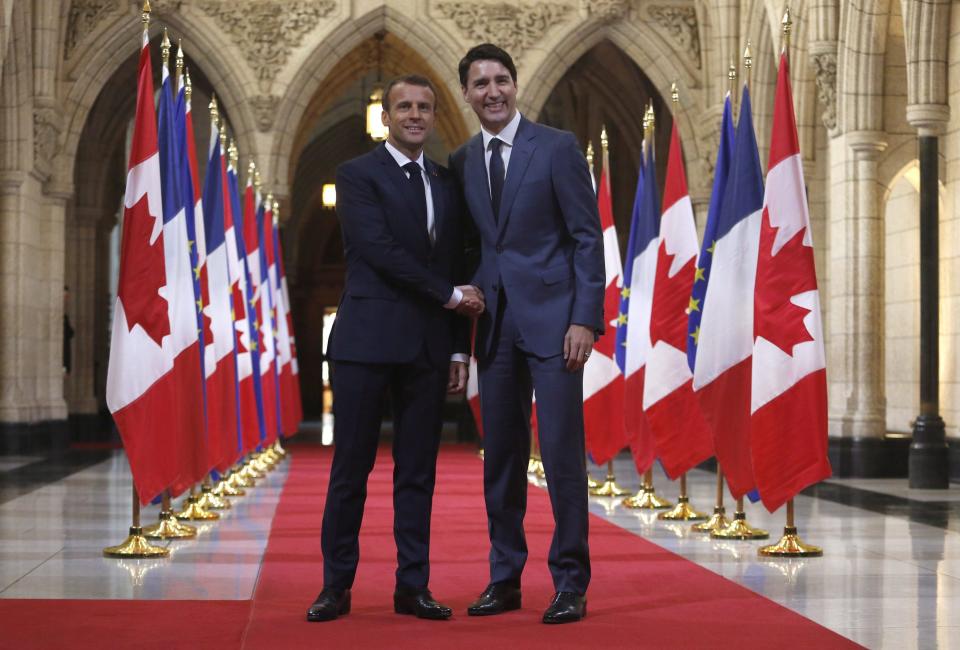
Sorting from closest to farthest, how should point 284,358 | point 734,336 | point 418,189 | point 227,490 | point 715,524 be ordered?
point 418,189
point 734,336
point 715,524
point 227,490
point 284,358

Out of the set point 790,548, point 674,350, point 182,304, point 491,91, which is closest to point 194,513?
point 182,304

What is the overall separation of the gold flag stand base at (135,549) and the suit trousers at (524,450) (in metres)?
2.35

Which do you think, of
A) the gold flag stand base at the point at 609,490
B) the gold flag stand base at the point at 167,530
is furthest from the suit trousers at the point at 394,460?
the gold flag stand base at the point at 609,490

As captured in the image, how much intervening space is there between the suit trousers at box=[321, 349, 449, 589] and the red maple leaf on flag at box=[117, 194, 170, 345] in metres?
2.42

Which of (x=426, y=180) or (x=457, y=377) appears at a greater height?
(x=426, y=180)

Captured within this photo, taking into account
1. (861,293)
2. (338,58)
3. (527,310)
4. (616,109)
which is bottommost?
(527,310)

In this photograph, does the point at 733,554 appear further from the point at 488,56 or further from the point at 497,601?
the point at 488,56

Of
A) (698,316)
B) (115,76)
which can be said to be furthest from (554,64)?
(698,316)

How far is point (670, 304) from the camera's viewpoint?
8.96 metres

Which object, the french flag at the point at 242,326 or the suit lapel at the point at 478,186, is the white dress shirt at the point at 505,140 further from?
the french flag at the point at 242,326

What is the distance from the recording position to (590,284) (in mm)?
4633

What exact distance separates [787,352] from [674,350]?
1914 millimetres

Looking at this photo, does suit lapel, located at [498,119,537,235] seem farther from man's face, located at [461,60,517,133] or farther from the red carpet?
the red carpet

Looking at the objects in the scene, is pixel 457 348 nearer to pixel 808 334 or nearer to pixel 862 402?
pixel 808 334
